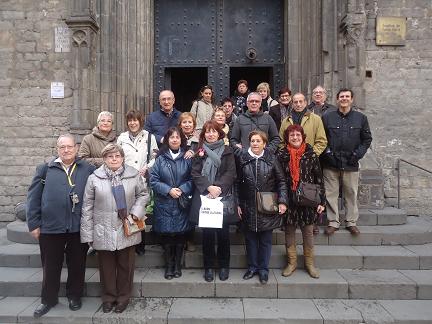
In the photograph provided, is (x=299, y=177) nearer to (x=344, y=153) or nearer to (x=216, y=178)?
(x=216, y=178)

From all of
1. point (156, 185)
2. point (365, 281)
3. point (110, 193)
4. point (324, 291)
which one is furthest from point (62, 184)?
point (365, 281)

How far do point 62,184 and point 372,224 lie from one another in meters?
4.22

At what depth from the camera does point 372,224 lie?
17.7 ft

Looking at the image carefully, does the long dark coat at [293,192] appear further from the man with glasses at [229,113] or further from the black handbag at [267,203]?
the man with glasses at [229,113]

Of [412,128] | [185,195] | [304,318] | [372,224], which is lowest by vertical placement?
A: [304,318]

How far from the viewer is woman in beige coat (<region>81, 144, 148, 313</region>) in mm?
3619

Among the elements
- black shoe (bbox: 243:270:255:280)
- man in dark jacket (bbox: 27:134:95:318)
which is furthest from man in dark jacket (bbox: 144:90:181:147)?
black shoe (bbox: 243:270:255:280)

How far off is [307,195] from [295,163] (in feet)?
1.28

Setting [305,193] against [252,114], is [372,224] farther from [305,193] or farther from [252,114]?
[252,114]

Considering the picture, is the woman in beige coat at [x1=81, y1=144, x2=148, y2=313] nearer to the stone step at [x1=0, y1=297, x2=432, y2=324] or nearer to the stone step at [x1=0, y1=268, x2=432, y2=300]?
the stone step at [x1=0, y1=297, x2=432, y2=324]

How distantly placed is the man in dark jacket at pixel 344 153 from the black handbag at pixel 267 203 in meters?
1.30

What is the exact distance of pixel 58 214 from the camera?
3615 millimetres

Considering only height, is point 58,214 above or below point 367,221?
above

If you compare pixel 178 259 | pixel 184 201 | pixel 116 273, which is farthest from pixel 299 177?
pixel 116 273
